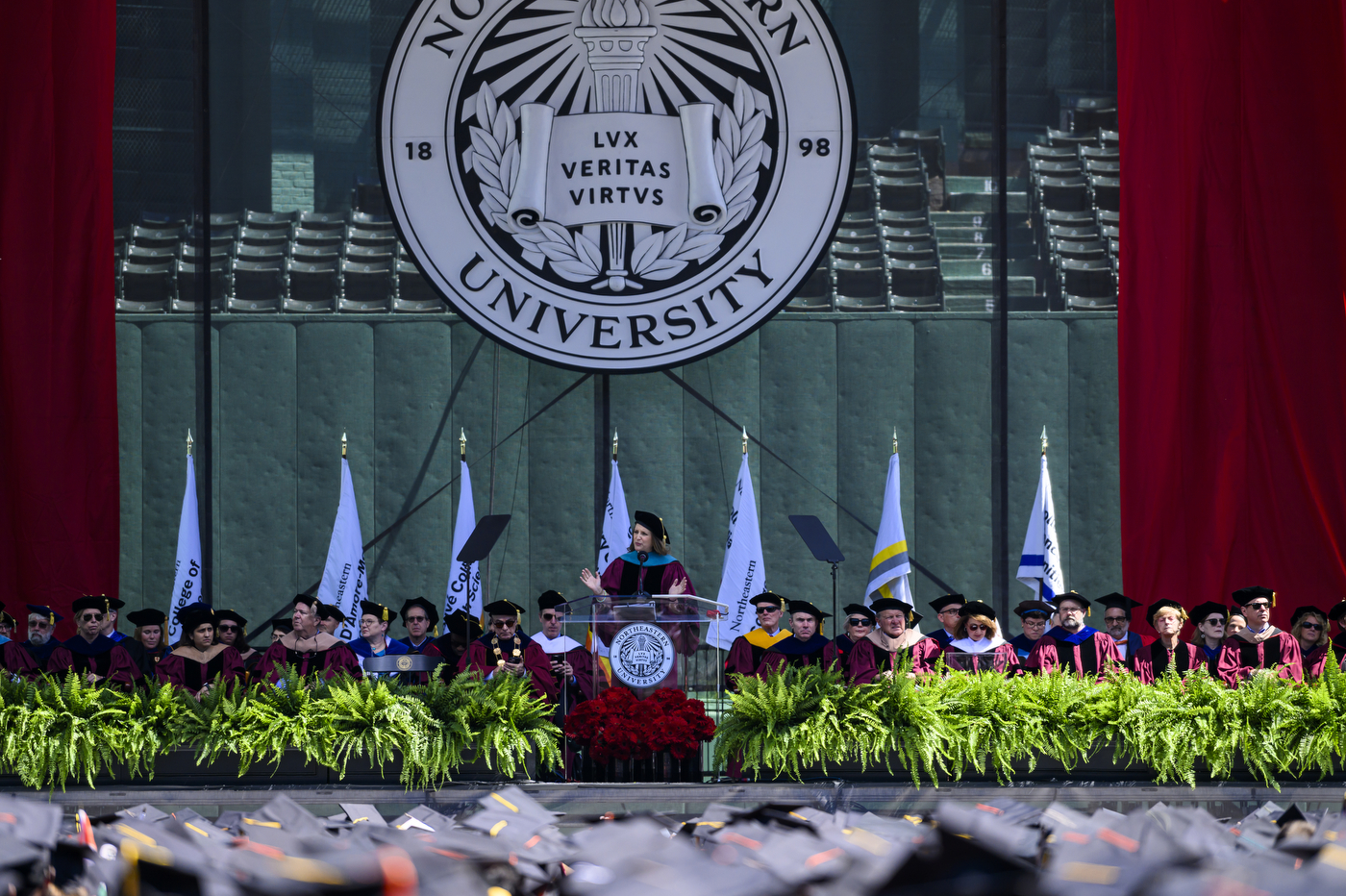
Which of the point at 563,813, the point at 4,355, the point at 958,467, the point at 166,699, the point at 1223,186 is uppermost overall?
the point at 1223,186

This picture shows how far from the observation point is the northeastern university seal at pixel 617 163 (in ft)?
35.2

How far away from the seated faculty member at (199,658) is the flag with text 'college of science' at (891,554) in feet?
14.3

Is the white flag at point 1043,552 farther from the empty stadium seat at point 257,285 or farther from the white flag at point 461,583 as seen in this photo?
the empty stadium seat at point 257,285

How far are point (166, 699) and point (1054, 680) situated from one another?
3825 millimetres

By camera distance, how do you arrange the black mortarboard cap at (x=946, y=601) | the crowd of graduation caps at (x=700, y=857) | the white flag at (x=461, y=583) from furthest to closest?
1. the white flag at (x=461, y=583)
2. the black mortarboard cap at (x=946, y=601)
3. the crowd of graduation caps at (x=700, y=857)

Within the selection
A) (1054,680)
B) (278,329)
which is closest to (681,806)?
(1054,680)

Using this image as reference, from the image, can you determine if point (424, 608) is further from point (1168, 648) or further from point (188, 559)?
point (1168, 648)

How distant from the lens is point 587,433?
11055 millimetres

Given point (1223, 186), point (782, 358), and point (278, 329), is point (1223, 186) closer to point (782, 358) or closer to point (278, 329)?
point (782, 358)

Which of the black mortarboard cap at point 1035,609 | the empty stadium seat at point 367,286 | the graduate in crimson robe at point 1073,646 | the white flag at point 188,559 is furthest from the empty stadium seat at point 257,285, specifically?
the graduate in crimson robe at point 1073,646

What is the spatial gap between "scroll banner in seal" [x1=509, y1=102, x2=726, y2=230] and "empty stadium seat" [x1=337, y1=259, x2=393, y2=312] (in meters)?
1.13

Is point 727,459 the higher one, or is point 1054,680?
point 727,459

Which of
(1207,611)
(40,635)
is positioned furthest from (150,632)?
(1207,611)

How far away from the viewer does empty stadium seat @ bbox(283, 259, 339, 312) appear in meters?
11.0
